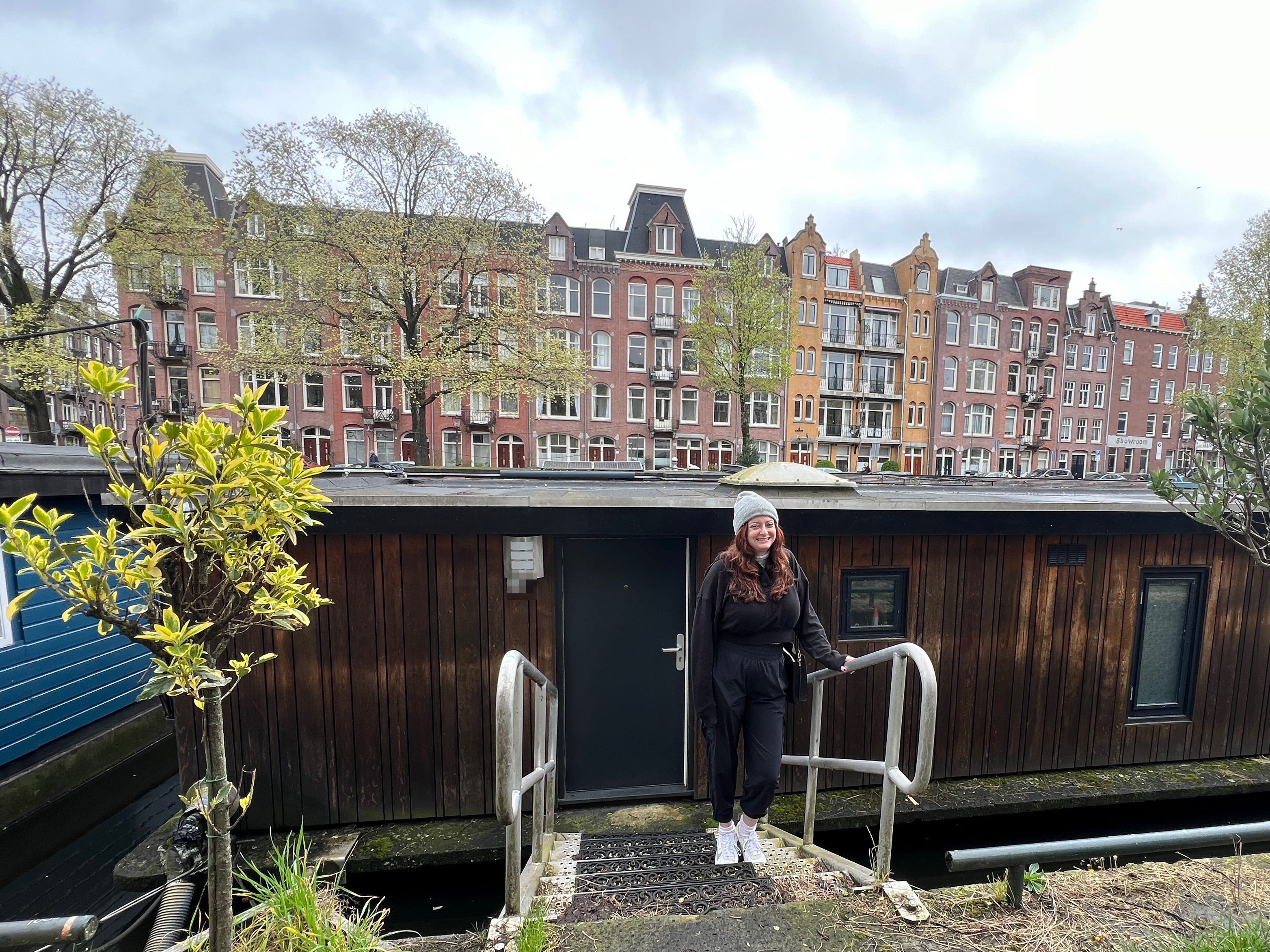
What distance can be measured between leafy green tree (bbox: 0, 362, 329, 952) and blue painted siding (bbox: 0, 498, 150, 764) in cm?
415

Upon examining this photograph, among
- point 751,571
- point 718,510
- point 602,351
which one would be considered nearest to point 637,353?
point 602,351

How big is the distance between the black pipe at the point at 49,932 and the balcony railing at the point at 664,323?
2574 cm

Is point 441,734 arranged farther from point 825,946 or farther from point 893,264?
point 893,264

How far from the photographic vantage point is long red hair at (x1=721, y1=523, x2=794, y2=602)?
8.29 feet

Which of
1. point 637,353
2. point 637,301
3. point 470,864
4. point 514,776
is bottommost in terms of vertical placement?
point 470,864

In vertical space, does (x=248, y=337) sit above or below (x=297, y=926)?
above

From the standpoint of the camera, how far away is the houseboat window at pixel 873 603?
4.02m

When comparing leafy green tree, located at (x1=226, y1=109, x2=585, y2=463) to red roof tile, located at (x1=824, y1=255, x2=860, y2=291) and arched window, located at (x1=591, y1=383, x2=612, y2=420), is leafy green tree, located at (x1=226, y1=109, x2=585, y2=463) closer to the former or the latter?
arched window, located at (x1=591, y1=383, x2=612, y2=420)

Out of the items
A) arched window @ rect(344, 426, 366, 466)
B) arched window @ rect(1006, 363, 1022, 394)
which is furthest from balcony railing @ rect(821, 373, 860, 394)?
arched window @ rect(344, 426, 366, 466)

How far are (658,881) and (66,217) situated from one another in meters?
20.1

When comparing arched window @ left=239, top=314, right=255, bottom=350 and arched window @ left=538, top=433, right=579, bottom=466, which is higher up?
arched window @ left=239, top=314, right=255, bottom=350

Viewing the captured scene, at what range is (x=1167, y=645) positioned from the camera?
4.46m

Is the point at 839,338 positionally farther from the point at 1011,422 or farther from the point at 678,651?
the point at 678,651

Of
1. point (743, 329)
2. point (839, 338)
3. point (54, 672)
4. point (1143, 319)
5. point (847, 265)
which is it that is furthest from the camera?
point (1143, 319)
